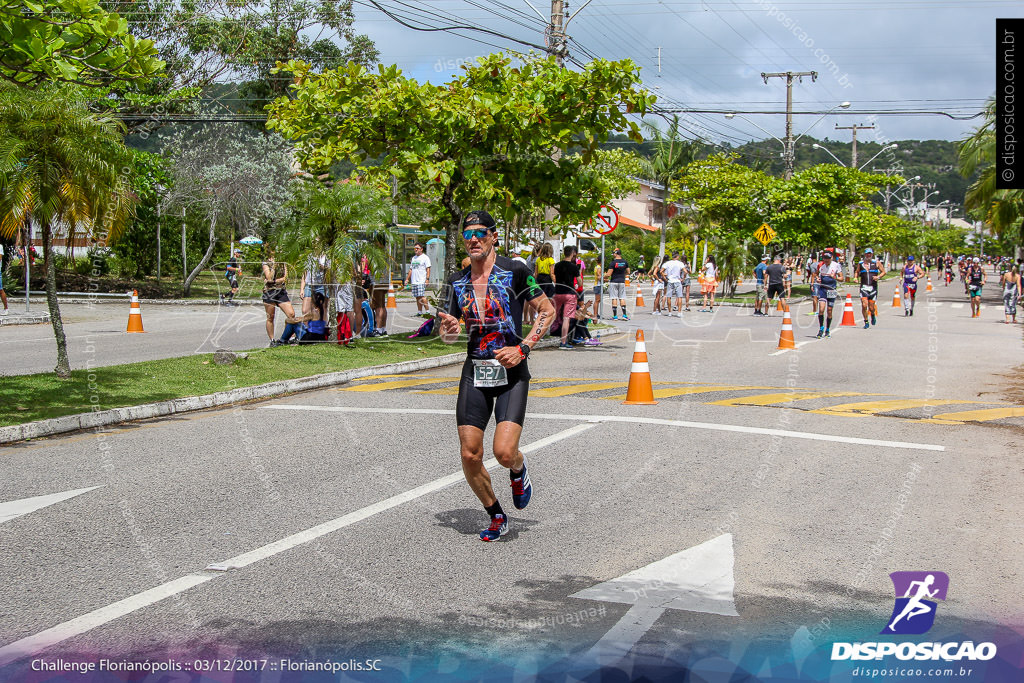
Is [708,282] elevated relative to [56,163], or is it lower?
lower

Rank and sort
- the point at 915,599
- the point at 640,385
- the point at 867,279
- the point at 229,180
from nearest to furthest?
1. the point at 915,599
2. the point at 640,385
3. the point at 867,279
4. the point at 229,180

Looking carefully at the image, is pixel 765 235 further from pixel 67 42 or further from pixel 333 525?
pixel 333 525

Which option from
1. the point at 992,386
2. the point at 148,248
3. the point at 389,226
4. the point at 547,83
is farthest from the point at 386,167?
the point at 148,248

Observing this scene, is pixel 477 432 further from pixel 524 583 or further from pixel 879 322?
pixel 879 322

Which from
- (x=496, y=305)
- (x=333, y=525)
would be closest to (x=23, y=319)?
(x=333, y=525)

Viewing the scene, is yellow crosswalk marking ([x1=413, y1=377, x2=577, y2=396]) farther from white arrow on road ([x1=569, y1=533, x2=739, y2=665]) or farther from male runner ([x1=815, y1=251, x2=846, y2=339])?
male runner ([x1=815, y1=251, x2=846, y2=339])

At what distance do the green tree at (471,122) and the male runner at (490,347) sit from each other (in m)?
11.4

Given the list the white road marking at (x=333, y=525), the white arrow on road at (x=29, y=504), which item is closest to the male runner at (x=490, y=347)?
the white road marking at (x=333, y=525)

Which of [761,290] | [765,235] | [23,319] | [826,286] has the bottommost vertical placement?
[23,319]

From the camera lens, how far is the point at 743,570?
5.62 m

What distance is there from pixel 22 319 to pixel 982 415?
775 inches

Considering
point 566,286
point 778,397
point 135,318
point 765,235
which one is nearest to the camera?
point 778,397

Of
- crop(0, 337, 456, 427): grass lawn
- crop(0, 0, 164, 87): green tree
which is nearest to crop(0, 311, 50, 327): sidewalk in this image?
crop(0, 337, 456, 427): grass lawn

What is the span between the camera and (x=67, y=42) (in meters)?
8.99
